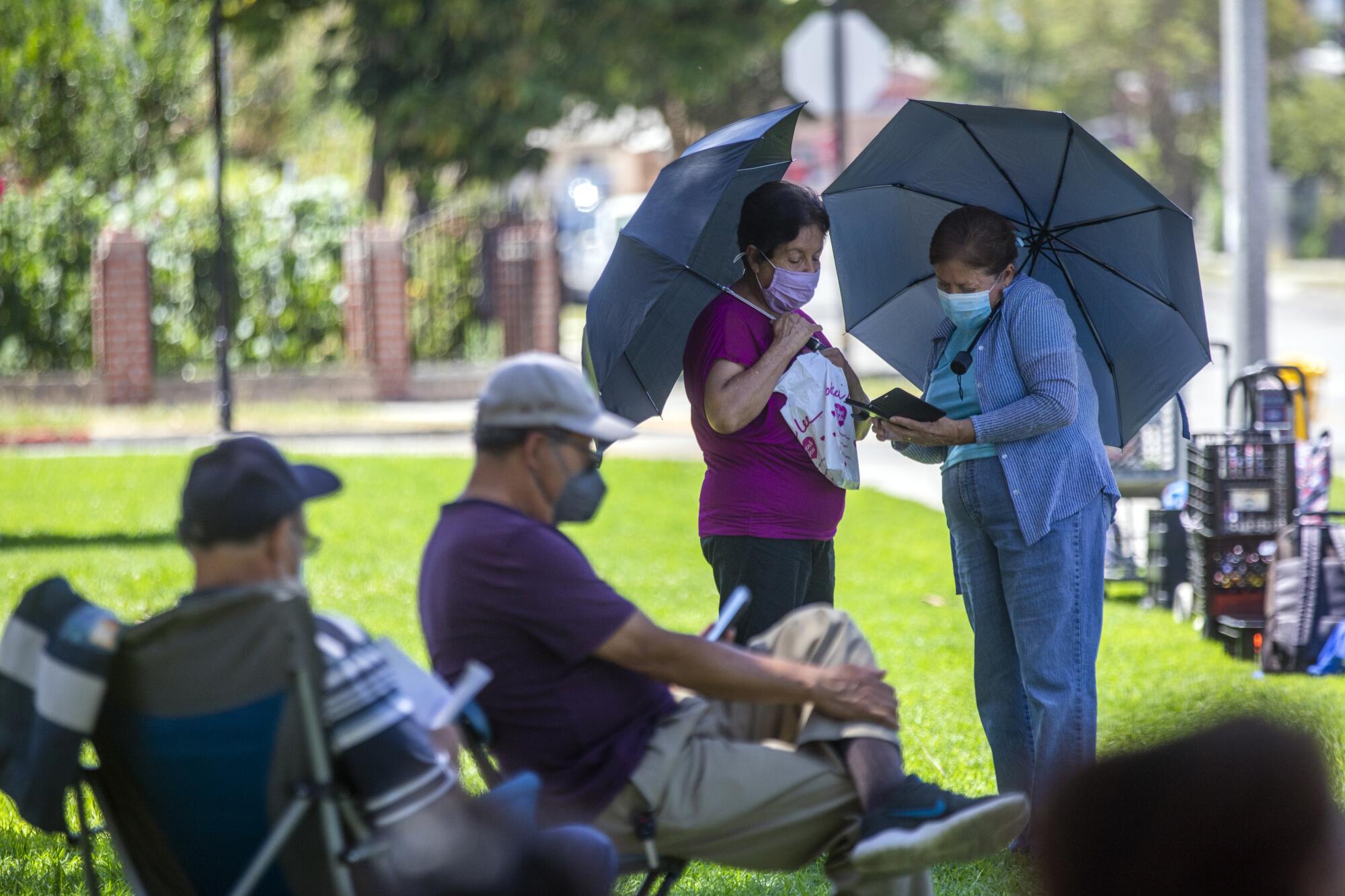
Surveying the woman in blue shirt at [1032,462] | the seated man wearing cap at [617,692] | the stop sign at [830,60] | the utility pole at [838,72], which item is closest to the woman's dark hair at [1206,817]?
the seated man wearing cap at [617,692]

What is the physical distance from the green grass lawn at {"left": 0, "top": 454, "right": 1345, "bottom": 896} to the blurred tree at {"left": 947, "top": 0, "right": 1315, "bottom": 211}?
137ft

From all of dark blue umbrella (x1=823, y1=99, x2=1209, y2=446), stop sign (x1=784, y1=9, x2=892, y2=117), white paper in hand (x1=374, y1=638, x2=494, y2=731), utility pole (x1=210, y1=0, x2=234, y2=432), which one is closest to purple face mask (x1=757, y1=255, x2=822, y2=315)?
dark blue umbrella (x1=823, y1=99, x2=1209, y2=446)

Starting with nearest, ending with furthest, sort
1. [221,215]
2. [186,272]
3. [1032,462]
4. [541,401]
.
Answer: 1. [541,401]
2. [1032,462]
3. [221,215]
4. [186,272]

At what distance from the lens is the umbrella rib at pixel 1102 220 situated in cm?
475

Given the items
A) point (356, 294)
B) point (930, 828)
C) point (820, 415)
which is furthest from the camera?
point (356, 294)

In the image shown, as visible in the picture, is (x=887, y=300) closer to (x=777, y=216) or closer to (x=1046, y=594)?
(x=777, y=216)

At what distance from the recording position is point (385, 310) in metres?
21.9

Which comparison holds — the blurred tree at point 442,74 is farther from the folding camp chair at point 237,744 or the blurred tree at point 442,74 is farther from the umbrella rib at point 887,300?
the folding camp chair at point 237,744

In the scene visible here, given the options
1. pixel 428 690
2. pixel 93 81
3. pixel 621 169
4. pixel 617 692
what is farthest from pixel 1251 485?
pixel 621 169

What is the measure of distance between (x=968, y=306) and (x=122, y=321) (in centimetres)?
1867

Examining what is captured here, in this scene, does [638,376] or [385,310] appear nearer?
[638,376]

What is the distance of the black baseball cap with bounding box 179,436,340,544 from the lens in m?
2.85

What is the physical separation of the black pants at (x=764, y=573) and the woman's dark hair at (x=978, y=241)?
2.93 feet

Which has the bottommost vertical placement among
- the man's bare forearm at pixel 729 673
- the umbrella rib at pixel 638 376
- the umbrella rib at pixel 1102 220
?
the man's bare forearm at pixel 729 673
